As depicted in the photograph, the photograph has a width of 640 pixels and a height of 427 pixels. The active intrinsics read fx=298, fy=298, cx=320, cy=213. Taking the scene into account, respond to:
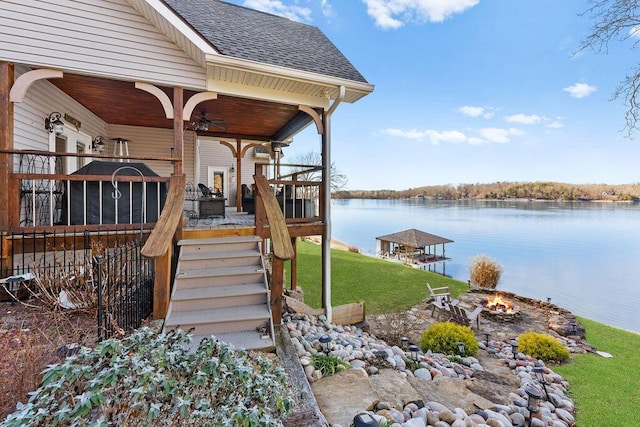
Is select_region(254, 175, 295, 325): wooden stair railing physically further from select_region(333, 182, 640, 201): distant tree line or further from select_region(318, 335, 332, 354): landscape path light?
select_region(333, 182, 640, 201): distant tree line

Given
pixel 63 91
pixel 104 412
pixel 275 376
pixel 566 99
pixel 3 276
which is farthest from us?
pixel 566 99

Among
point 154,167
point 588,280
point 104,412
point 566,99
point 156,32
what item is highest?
point 566,99

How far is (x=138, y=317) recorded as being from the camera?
3.59m

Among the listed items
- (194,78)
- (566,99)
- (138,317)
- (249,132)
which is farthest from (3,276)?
(566,99)

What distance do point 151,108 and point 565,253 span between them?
111ft

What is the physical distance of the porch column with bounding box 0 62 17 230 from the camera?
13.5ft

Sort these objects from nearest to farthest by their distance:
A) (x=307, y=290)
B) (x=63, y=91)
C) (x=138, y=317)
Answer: (x=138, y=317) → (x=63, y=91) → (x=307, y=290)

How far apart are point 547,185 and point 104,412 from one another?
49.0m

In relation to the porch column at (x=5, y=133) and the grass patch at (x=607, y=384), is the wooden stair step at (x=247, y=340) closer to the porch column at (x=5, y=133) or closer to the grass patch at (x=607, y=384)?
the porch column at (x=5, y=133)

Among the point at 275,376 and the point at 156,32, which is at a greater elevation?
the point at 156,32

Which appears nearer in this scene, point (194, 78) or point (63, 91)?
point (194, 78)

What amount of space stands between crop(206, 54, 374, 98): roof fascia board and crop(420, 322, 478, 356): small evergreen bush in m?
5.14

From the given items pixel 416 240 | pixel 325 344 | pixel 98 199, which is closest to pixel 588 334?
pixel 325 344

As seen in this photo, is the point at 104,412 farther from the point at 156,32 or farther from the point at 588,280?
the point at 588,280
